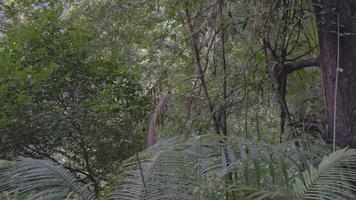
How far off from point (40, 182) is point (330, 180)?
1222mm

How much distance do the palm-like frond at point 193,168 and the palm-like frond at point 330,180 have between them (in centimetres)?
14

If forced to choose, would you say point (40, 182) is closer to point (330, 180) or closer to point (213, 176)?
point (213, 176)

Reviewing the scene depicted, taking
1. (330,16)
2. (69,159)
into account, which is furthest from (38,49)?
(330,16)

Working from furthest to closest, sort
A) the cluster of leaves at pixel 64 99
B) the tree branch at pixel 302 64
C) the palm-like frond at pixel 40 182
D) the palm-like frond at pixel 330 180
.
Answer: the cluster of leaves at pixel 64 99 < the tree branch at pixel 302 64 < the palm-like frond at pixel 40 182 < the palm-like frond at pixel 330 180

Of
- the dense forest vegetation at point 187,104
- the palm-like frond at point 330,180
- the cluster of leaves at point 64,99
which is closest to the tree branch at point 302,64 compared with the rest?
the dense forest vegetation at point 187,104

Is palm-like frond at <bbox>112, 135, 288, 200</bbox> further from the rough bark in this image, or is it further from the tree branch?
the rough bark

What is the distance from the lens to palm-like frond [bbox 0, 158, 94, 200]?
7.44 ft

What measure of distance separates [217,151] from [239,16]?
1.10 m

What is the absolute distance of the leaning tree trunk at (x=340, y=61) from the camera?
2381 millimetres

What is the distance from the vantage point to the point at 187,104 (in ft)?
10.7

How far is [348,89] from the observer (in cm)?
239

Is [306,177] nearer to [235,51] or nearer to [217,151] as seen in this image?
[217,151]

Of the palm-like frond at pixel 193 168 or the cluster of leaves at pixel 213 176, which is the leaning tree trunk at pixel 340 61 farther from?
the palm-like frond at pixel 193 168

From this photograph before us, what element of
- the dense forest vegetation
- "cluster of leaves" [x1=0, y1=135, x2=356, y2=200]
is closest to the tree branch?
the dense forest vegetation
